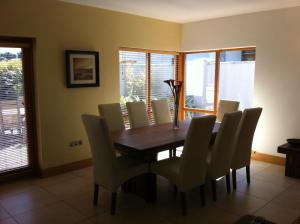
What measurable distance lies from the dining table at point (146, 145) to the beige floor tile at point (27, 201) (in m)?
0.94

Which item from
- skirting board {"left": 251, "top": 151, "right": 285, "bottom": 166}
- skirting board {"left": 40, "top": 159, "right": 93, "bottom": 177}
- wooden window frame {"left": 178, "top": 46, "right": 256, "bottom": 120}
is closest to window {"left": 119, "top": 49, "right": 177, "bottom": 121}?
wooden window frame {"left": 178, "top": 46, "right": 256, "bottom": 120}

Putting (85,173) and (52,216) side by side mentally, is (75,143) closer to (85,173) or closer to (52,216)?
(85,173)

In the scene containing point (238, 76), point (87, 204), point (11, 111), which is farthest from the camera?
point (238, 76)

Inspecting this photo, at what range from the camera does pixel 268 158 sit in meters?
4.80

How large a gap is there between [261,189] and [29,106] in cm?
328

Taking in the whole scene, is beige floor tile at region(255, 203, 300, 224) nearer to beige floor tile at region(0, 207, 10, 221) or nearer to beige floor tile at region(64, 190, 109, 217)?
beige floor tile at region(64, 190, 109, 217)

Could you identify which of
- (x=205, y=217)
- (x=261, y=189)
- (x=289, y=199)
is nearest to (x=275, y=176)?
(x=261, y=189)

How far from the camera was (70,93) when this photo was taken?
4.25 m

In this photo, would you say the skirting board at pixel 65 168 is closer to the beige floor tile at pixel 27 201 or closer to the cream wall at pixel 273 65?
the beige floor tile at pixel 27 201

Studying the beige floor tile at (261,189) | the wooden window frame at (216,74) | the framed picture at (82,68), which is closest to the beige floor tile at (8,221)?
the framed picture at (82,68)

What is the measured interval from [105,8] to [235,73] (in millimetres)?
2522

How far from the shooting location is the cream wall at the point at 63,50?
3758mm

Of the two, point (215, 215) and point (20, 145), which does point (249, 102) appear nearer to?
point (215, 215)

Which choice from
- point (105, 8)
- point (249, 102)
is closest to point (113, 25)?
point (105, 8)
